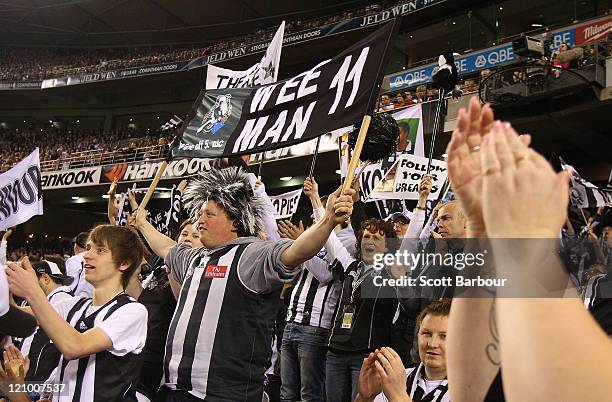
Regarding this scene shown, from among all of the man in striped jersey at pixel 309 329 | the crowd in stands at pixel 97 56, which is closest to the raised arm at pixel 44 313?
the man in striped jersey at pixel 309 329

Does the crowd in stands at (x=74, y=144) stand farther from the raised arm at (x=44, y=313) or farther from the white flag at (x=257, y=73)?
the raised arm at (x=44, y=313)

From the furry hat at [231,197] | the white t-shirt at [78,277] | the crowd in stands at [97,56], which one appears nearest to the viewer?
the furry hat at [231,197]

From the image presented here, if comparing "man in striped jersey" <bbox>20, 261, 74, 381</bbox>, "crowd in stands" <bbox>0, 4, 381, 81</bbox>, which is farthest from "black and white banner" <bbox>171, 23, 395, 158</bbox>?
"crowd in stands" <bbox>0, 4, 381, 81</bbox>

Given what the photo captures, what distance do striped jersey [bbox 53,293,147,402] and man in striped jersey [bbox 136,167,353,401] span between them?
20 cm

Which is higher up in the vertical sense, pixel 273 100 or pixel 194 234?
pixel 273 100

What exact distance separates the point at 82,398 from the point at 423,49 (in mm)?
18018

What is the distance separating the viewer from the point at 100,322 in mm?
2512

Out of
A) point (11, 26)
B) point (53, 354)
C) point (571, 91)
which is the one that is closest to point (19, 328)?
point (53, 354)

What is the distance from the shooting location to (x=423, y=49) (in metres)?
19.0

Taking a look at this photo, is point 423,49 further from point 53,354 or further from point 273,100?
point 53,354

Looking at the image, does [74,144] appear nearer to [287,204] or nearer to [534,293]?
[287,204]

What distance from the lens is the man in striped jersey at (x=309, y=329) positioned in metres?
4.33

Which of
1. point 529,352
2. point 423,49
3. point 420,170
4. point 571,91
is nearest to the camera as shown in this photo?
point 529,352

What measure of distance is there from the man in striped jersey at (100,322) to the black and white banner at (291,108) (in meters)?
1.06
